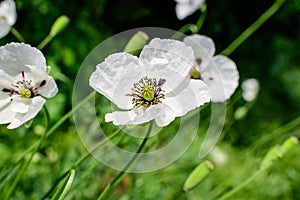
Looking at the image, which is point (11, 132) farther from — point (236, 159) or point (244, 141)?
point (244, 141)

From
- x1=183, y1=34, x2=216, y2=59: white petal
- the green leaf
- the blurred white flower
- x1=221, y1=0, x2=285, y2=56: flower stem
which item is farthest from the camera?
the blurred white flower

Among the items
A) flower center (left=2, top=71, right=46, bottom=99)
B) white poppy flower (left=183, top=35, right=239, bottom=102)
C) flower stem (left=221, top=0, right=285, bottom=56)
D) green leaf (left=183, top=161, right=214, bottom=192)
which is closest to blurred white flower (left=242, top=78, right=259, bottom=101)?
flower stem (left=221, top=0, right=285, bottom=56)

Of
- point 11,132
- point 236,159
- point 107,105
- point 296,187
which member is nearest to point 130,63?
point 107,105

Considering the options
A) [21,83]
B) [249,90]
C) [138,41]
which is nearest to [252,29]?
[249,90]

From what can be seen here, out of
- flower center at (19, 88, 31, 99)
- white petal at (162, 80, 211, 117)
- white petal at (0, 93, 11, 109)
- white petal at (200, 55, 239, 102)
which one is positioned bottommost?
white petal at (200, 55, 239, 102)

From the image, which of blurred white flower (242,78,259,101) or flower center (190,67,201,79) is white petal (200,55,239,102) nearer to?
flower center (190,67,201,79)
